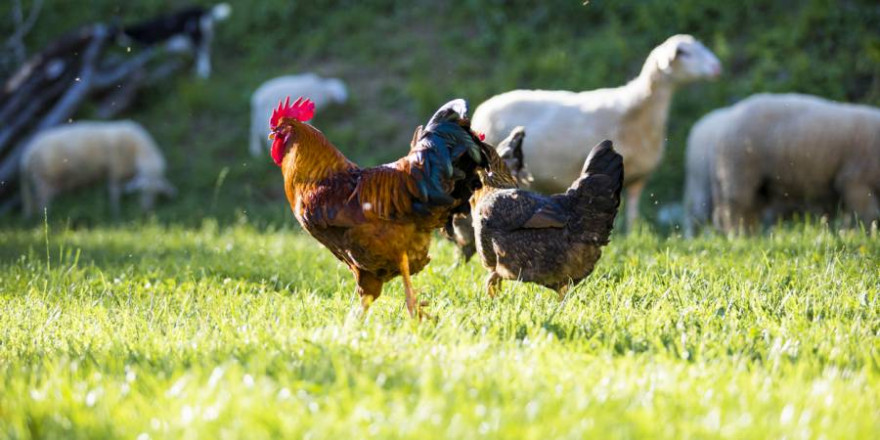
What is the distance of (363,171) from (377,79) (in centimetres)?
1257

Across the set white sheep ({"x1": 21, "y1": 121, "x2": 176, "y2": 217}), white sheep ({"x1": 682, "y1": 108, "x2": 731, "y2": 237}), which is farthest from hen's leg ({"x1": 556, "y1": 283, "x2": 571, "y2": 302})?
white sheep ({"x1": 21, "y1": 121, "x2": 176, "y2": 217})

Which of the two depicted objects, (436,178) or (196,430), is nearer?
(196,430)

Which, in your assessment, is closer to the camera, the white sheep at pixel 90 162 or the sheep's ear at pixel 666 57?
the sheep's ear at pixel 666 57

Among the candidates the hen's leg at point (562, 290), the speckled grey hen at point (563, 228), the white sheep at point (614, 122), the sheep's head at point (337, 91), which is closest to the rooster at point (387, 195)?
the speckled grey hen at point (563, 228)

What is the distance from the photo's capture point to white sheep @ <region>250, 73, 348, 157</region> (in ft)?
53.3

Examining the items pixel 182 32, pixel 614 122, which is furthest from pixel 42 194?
pixel 614 122

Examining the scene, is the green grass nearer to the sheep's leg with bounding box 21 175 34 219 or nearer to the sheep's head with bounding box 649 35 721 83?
the sheep's head with bounding box 649 35 721 83

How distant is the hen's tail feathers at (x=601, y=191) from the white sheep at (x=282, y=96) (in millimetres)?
10914

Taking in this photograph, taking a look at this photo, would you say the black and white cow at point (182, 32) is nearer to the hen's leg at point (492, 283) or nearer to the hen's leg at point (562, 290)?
the hen's leg at point (492, 283)

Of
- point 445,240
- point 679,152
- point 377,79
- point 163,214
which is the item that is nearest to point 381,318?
point 445,240

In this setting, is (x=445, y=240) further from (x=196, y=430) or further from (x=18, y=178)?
(x=18, y=178)

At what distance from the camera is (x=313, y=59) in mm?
18844

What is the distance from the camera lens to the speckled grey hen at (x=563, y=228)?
5727 mm

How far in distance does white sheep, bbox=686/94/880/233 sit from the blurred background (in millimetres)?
1835
